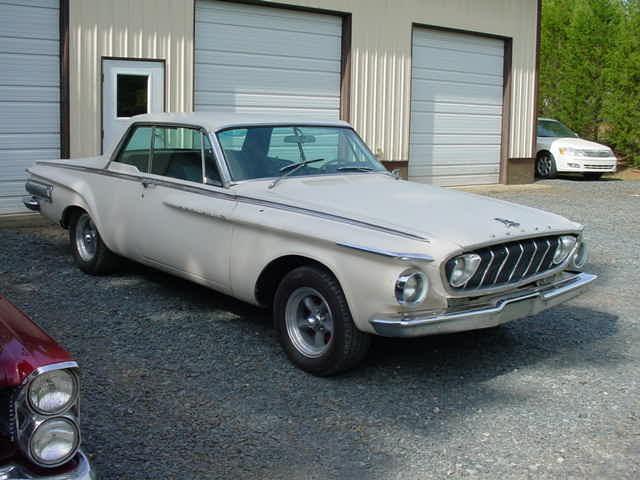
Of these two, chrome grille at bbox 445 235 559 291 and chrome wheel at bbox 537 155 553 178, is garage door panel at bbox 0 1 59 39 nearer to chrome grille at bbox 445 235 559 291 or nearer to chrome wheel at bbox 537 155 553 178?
chrome grille at bbox 445 235 559 291

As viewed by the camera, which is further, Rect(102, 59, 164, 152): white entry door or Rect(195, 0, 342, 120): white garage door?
Rect(195, 0, 342, 120): white garage door

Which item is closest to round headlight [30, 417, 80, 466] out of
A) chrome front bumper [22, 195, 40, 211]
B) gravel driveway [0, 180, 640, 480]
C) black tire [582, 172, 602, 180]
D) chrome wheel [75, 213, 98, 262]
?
gravel driveway [0, 180, 640, 480]

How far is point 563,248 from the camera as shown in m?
5.75

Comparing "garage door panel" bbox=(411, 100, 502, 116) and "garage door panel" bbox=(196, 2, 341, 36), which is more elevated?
"garage door panel" bbox=(196, 2, 341, 36)

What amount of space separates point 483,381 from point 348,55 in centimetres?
1016

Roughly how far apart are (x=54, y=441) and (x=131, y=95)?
9956mm

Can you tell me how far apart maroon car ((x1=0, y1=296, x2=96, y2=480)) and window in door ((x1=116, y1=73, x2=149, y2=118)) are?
9613 millimetres

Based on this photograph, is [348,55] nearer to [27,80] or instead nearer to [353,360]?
[27,80]

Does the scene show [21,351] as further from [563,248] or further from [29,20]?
[29,20]

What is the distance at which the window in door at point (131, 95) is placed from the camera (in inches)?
474

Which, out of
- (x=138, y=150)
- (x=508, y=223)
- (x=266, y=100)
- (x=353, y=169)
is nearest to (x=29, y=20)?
(x=266, y=100)

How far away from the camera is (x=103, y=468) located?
398cm

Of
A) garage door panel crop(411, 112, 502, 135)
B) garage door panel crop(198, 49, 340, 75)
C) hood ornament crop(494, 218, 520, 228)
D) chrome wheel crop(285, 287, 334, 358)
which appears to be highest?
garage door panel crop(198, 49, 340, 75)

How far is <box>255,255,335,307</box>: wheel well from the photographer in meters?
5.46
